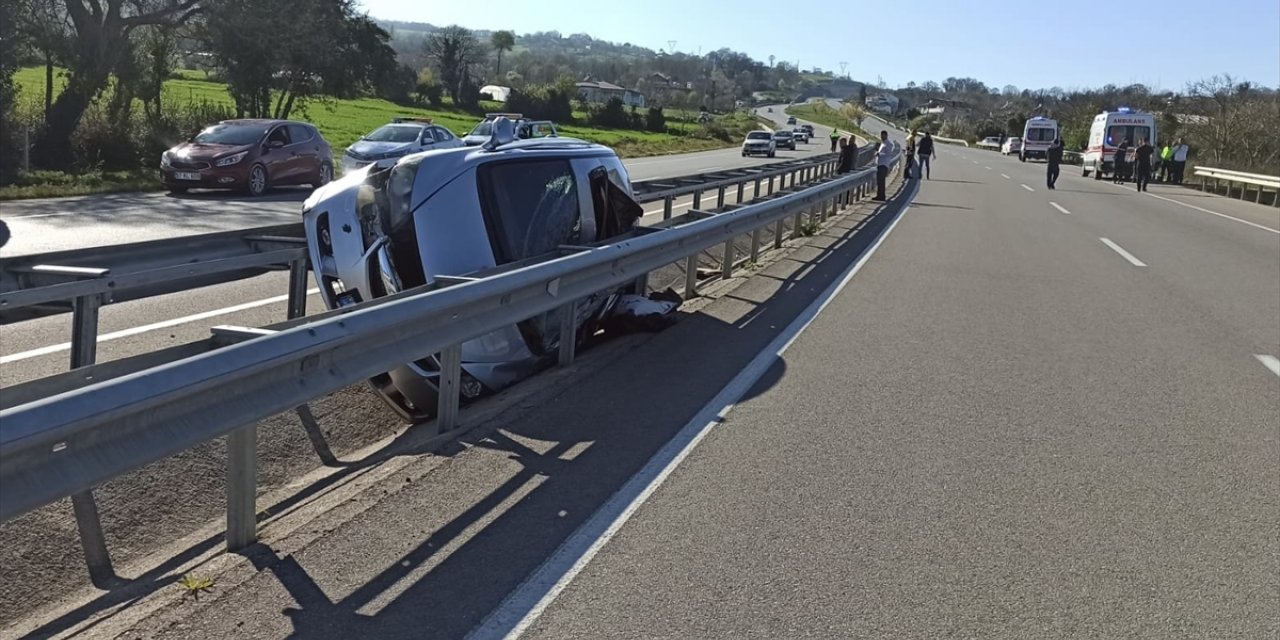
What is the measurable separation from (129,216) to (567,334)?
1176 cm

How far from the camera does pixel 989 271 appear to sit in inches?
553

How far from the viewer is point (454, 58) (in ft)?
307

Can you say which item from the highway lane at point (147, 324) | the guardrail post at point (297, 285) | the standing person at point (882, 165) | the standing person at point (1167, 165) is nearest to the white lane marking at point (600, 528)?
the guardrail post at point (297, 285)

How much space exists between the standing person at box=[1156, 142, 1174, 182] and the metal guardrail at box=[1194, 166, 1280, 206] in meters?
2.94

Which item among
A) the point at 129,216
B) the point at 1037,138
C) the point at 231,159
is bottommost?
the point at 129,216

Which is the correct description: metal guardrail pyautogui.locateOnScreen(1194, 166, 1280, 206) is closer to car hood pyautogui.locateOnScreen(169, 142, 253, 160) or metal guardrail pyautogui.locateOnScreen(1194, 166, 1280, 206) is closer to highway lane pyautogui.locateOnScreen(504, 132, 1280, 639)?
highway lane pyautogui.locateOnScreen(504, 132, 1280, 639)

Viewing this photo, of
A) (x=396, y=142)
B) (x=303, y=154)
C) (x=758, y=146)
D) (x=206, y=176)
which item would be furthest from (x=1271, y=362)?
(x=758, y=146)

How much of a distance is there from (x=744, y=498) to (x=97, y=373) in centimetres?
276

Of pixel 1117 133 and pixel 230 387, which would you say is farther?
pixel 1117 133

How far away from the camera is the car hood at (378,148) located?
83.2ft

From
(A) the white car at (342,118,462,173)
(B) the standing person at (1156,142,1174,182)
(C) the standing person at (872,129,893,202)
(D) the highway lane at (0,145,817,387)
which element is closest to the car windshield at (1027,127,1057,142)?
(B) the standing person at (1156,142,1174,182)

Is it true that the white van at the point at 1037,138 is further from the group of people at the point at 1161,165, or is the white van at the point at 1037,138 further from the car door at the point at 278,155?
the car door at the point at 278,155

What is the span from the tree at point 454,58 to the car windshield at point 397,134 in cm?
5516

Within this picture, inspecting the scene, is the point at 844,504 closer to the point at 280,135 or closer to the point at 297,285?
the point at 297,285
